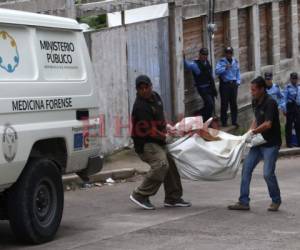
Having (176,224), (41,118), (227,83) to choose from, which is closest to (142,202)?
(176,224)

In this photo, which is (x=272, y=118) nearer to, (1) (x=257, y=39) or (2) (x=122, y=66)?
(2) (x=122, y=66)

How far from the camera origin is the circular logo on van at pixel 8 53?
7594mm

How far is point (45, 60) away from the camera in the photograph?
8.28 metres

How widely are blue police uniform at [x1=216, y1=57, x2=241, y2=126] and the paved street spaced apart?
20.3 ft

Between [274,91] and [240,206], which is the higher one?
[274,91]

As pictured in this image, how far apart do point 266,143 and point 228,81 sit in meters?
8.39

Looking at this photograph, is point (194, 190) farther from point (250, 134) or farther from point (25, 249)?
point (25, 249)

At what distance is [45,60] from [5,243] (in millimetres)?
1967

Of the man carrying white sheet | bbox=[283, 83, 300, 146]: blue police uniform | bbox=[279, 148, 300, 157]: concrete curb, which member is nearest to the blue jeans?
the man carrying white sheet

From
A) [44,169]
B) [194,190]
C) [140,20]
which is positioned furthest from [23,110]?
[140,20]

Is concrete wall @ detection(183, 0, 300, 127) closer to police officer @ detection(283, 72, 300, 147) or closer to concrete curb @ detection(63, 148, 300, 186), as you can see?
police officer @ detection(283, 72, 300, 147)

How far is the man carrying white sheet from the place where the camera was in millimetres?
9891

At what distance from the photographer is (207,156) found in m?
10.2

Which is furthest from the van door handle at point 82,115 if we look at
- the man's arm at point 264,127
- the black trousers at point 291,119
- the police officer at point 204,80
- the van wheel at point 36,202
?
the black trousers at point 291,119
